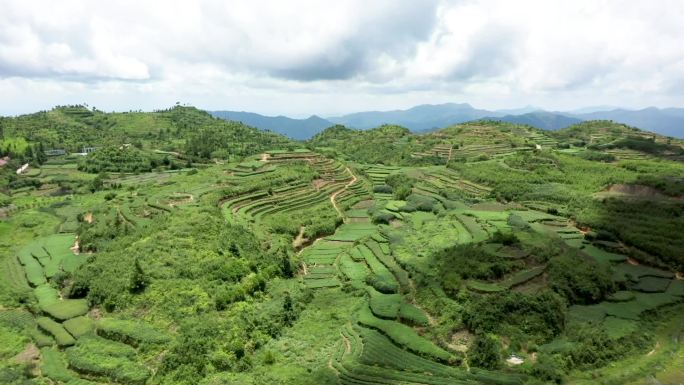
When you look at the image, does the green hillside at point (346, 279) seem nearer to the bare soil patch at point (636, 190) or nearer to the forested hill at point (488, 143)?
the bare soil patch at point (636, 190)

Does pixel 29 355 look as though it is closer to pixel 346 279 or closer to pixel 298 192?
pixel 346 279

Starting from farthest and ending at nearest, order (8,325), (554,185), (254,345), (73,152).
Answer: (73,152)
(554,185)
(8,325)
(254,345)

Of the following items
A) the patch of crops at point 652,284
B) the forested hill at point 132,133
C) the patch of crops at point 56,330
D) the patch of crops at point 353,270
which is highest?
the forested hill at point 132,133

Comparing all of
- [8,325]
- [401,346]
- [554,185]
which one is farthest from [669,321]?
[8,325]

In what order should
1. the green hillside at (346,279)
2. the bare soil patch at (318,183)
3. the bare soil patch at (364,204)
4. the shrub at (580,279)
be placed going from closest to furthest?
the green hillside at (346,279)
the shrub at (580,279)
the bare soil patch at (364,204)
the bare soil patch at (318,183)

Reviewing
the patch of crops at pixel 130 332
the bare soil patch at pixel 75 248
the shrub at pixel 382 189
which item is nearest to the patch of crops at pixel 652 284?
the patch of crops at pixel 130 332

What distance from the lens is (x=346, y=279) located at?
32750 mm

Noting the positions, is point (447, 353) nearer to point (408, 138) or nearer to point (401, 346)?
point (401, 346)

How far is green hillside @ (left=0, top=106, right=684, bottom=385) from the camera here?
21.5m

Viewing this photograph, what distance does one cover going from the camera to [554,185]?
53406mm

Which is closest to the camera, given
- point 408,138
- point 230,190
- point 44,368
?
point 44,368

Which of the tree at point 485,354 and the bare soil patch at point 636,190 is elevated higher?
the bare soil patch at point 636,190

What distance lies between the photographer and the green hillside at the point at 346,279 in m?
21.5

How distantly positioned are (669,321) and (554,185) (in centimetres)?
2955
